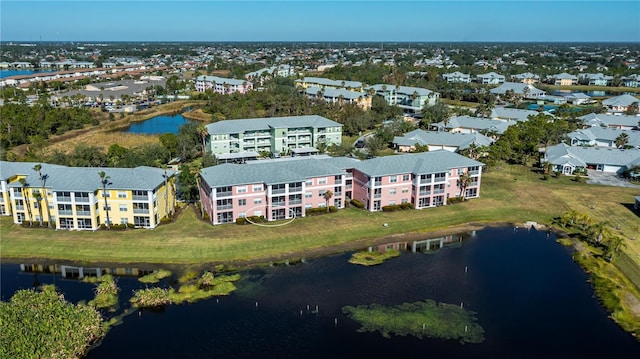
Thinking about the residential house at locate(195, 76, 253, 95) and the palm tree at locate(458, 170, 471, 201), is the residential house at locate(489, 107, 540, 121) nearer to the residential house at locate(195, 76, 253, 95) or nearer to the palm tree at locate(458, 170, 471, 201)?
the palm tree at locate(458, 170, 471, 201)

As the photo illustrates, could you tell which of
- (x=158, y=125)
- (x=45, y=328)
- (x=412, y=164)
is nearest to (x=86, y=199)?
(x=45, y=328)

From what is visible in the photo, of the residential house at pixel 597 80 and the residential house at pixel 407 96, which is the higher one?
the residential house at pixel 597 80

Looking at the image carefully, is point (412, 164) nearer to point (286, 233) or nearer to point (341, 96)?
point (286, 233)

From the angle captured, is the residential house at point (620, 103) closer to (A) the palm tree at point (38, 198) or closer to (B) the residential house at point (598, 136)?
(B) the residential house at point (598, 136)

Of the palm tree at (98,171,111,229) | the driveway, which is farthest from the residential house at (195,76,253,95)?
the palm tree at (98,171,111,229)

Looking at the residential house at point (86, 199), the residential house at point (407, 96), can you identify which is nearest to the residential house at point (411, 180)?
the residential house at point (86, 199)

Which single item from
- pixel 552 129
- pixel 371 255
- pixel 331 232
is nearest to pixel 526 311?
pixel 371 255
